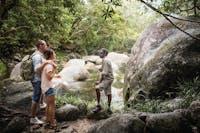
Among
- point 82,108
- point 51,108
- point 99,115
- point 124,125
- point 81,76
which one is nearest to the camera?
point 124,125

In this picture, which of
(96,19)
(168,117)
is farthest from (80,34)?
(168,117)

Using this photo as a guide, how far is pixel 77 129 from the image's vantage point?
7.52 metres

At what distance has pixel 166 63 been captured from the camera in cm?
850

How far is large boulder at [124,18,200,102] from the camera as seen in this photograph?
27.2 ft

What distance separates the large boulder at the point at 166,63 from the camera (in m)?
8.28

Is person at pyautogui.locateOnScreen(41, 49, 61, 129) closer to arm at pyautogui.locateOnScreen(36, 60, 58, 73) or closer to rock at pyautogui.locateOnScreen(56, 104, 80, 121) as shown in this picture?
arm at pyautogui.locateOnScreen(36, 60, 58, 73)

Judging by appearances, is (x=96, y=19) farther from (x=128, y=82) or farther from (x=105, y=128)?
(x=105, y=128)

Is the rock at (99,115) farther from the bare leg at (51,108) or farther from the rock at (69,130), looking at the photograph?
the bare leg at (51,108)

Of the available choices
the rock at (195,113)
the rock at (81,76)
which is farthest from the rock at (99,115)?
the rock at (81,76)

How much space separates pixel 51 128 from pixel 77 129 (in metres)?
0.74

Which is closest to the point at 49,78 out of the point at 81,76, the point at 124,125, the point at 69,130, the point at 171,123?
the point at 69,130

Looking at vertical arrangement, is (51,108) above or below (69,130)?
above

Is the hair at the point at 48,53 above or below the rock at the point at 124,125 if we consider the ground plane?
above

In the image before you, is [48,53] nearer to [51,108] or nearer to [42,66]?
[42,66]
